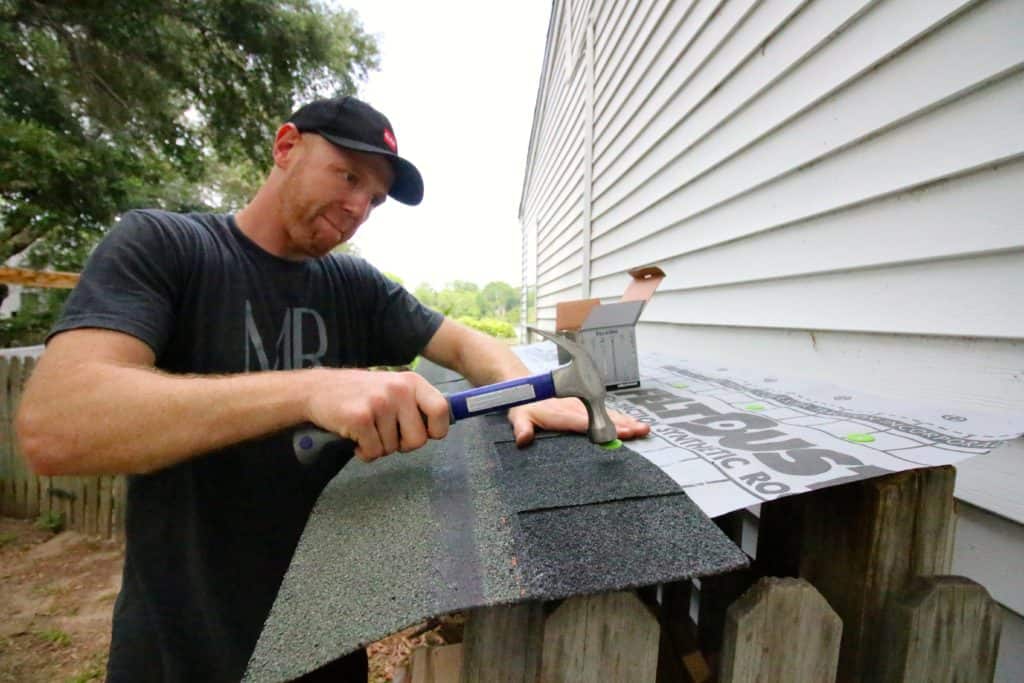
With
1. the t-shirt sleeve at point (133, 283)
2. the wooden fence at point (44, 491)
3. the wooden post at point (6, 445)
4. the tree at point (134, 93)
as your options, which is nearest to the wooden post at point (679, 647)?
the t-shirt sleeve at point (133, 283)

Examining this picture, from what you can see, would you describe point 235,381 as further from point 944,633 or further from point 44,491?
point 44,491

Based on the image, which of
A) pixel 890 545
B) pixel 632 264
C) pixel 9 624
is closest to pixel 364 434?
pixel 890 545

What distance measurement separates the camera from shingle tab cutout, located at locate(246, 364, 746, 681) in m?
0.62

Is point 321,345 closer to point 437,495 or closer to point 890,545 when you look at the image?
point 437,495

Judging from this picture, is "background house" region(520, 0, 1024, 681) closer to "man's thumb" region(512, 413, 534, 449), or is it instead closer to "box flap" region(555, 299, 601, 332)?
"box flap" region(555, 299, 601, 332)

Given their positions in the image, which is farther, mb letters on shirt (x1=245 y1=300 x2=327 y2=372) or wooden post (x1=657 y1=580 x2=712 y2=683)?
mb letters on shirt (x1=245 y1=300 x2=327 y2=372)

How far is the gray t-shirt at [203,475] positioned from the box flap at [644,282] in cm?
140

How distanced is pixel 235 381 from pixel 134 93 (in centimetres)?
1081

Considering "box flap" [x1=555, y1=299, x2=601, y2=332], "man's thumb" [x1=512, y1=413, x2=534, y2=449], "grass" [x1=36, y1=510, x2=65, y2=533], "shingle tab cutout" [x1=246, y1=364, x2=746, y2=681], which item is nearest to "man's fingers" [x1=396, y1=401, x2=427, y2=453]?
"shingle tab cutout" [x1=246, y1=364, x2=746, y2=681]

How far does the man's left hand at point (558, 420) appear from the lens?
127 centimetres

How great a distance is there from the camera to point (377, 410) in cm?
101

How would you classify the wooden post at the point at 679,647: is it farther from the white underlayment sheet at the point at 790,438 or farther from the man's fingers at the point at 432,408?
the man's fingers at the point at 432,408

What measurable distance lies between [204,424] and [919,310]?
2031mm

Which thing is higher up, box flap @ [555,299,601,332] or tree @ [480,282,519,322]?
tree @ [480,282,519,322]
